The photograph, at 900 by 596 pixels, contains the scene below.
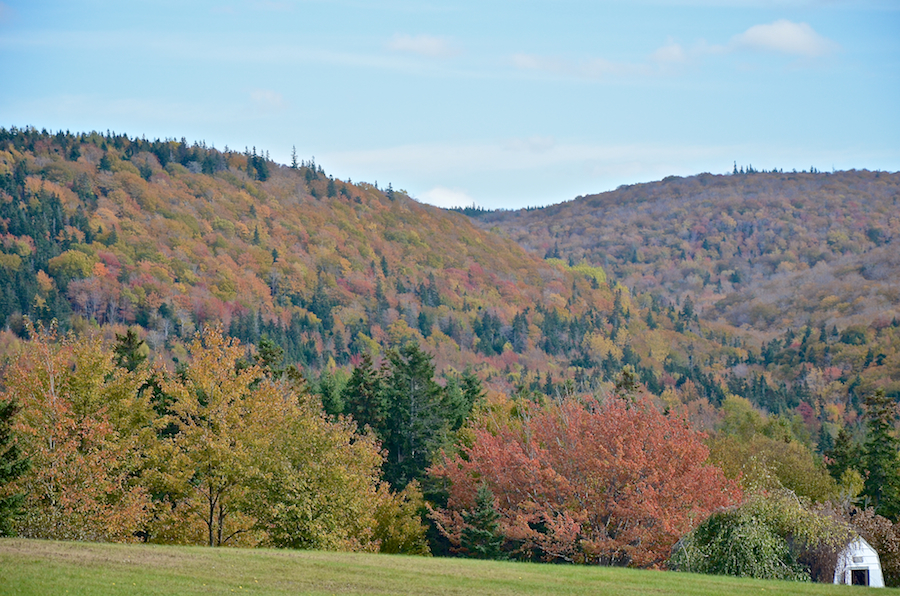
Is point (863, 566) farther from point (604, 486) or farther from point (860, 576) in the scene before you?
point (604, 486)

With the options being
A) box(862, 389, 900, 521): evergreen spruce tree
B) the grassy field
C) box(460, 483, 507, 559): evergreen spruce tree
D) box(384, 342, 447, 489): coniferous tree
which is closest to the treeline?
box(460, 483, 507, 559): evergreen spruce tree

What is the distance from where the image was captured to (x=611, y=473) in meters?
45.7

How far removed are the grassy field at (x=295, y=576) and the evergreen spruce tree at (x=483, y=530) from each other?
571 inches

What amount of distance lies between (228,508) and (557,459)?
15.5 m

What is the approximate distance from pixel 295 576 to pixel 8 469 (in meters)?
10.9

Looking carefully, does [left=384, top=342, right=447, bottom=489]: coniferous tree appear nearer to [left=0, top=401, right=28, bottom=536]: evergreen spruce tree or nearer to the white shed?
the white shed

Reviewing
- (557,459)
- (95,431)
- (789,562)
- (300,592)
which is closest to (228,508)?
(95,431)

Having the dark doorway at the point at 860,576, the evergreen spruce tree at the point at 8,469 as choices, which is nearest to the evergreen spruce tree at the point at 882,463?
the dark doorway at the point at 860,576

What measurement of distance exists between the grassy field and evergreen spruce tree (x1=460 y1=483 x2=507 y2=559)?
47.6ft

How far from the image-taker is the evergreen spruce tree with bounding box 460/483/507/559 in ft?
154

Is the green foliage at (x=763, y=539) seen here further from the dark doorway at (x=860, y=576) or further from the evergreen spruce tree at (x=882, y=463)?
the evergreen spruce tree at (x=882, y=463)

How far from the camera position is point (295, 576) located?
26688 millimetres

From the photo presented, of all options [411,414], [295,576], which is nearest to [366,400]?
[411,414]

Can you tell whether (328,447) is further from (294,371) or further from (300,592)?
(294,371)
